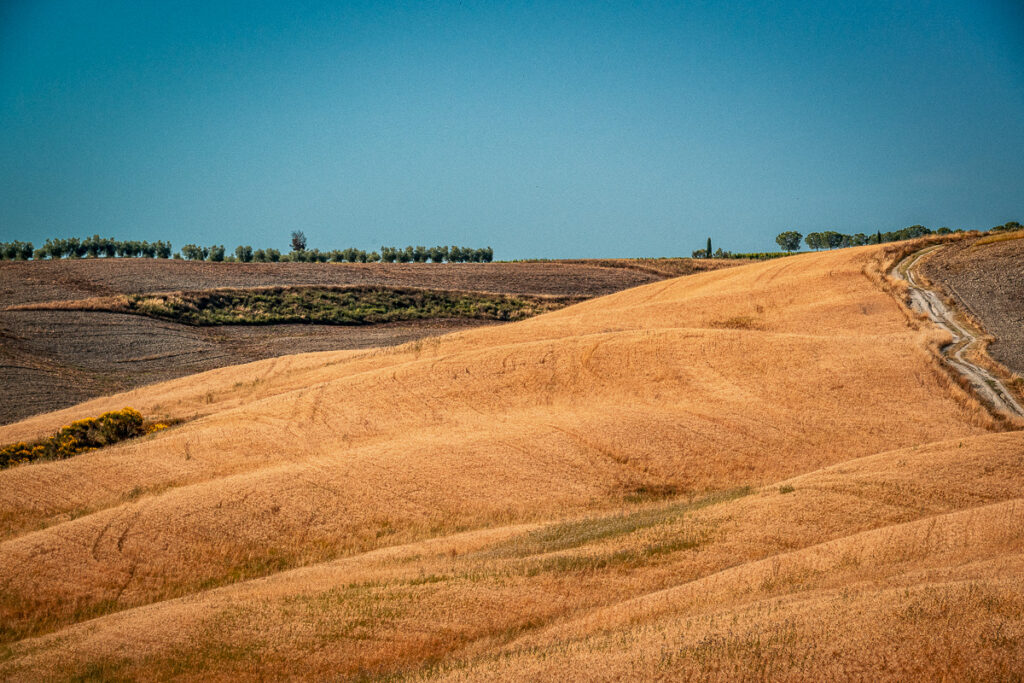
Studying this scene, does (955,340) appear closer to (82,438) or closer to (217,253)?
(82,438)

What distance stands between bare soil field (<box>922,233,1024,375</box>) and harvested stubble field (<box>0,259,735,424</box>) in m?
34.9

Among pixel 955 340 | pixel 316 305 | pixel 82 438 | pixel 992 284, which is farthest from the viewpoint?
pixel 316 305

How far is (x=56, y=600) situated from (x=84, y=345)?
4590 centimetres

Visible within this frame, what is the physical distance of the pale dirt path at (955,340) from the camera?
26.0 metres

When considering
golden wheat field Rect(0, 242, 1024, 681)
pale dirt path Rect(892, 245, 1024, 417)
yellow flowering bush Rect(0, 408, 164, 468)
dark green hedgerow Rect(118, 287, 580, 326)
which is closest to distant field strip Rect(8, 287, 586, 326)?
dark green hedgerow Rect(118, 287, 580, 326)

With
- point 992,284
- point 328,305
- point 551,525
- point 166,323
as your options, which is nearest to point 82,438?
point 551,525

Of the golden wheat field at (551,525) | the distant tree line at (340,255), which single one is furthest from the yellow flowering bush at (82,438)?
the distant tree line at (340,255)

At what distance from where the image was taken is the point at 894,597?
9625 millimetres

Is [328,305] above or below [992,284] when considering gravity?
below

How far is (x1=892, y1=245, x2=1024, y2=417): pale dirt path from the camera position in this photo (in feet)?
85.3

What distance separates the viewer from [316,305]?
73312 millimetres

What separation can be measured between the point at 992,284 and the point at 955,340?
10640mm

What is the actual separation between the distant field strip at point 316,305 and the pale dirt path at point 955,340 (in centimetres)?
3506

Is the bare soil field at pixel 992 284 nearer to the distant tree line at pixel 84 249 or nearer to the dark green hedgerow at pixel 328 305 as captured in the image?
the dark green hedgerow at pixel 328 305
